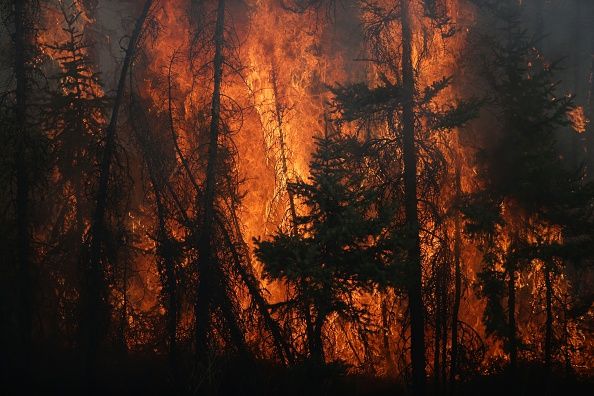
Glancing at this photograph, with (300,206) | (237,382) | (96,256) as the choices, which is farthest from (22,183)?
(300,206)

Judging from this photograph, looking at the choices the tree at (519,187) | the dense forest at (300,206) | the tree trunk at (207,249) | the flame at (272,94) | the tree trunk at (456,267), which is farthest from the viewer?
the flame at (272,94)

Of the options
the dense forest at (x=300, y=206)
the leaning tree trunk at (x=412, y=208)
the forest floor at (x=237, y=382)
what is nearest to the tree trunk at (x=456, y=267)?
the dense forest at (x=300, y=206)

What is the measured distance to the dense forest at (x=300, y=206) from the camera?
830 cm

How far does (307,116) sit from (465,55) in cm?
518

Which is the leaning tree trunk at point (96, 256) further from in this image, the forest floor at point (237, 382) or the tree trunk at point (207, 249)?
the tree trunk at point (207, 249)

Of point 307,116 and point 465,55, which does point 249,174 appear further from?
point 465,55

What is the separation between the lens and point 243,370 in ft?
29.9

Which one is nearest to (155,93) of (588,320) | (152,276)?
(152,276)

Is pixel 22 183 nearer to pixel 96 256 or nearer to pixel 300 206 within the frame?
pixel 96 256

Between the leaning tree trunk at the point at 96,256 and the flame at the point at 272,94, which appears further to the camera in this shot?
the flame at the point at 272,94

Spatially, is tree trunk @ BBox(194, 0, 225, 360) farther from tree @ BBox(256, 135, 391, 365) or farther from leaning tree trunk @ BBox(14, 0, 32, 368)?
leaning tree trunk @ BBox(14, 0, 32, 368)

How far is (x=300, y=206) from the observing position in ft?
41.8

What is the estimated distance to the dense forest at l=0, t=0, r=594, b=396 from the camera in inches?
327

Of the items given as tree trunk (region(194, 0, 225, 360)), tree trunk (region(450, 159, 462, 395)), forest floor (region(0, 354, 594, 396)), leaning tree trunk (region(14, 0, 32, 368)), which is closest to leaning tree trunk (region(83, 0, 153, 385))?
forest floor (region(0, 354, 594, 396))
